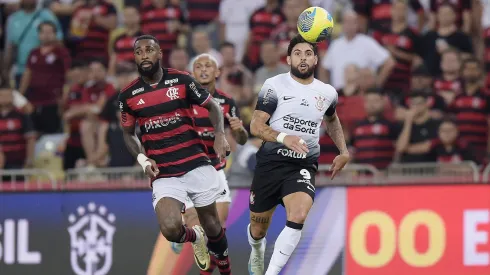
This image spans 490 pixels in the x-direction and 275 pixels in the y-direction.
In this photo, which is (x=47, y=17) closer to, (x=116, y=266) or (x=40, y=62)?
(x=40, y=62)

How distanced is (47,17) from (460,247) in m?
9.72

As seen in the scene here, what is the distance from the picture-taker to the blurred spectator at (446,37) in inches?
750

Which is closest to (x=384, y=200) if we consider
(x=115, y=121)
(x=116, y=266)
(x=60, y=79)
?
(x=116, y=266)

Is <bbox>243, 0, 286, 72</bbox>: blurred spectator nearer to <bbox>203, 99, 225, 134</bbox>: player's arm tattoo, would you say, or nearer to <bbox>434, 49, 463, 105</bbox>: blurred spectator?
<bbox>434, 49, 463, 105</bbox>: blurred spectator

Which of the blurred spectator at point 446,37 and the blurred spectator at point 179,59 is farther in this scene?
the blurred spectator at point 179,59

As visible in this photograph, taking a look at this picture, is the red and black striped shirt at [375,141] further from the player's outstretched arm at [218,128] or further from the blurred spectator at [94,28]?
the blurred spectator at [94,28]

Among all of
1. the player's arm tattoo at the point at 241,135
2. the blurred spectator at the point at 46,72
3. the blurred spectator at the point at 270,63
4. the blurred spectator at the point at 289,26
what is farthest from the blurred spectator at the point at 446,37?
the blurred spectator at the point at 46,72

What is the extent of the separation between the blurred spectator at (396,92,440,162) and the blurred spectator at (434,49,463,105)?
0.88m

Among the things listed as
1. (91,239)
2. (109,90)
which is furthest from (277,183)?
(109,90)

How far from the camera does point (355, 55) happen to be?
62.6ft

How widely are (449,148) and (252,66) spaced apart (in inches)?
176

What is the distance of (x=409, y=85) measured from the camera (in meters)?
19.3

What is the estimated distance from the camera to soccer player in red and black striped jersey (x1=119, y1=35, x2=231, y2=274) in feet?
42.5

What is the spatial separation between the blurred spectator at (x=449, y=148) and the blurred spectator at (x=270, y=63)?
2954mm
